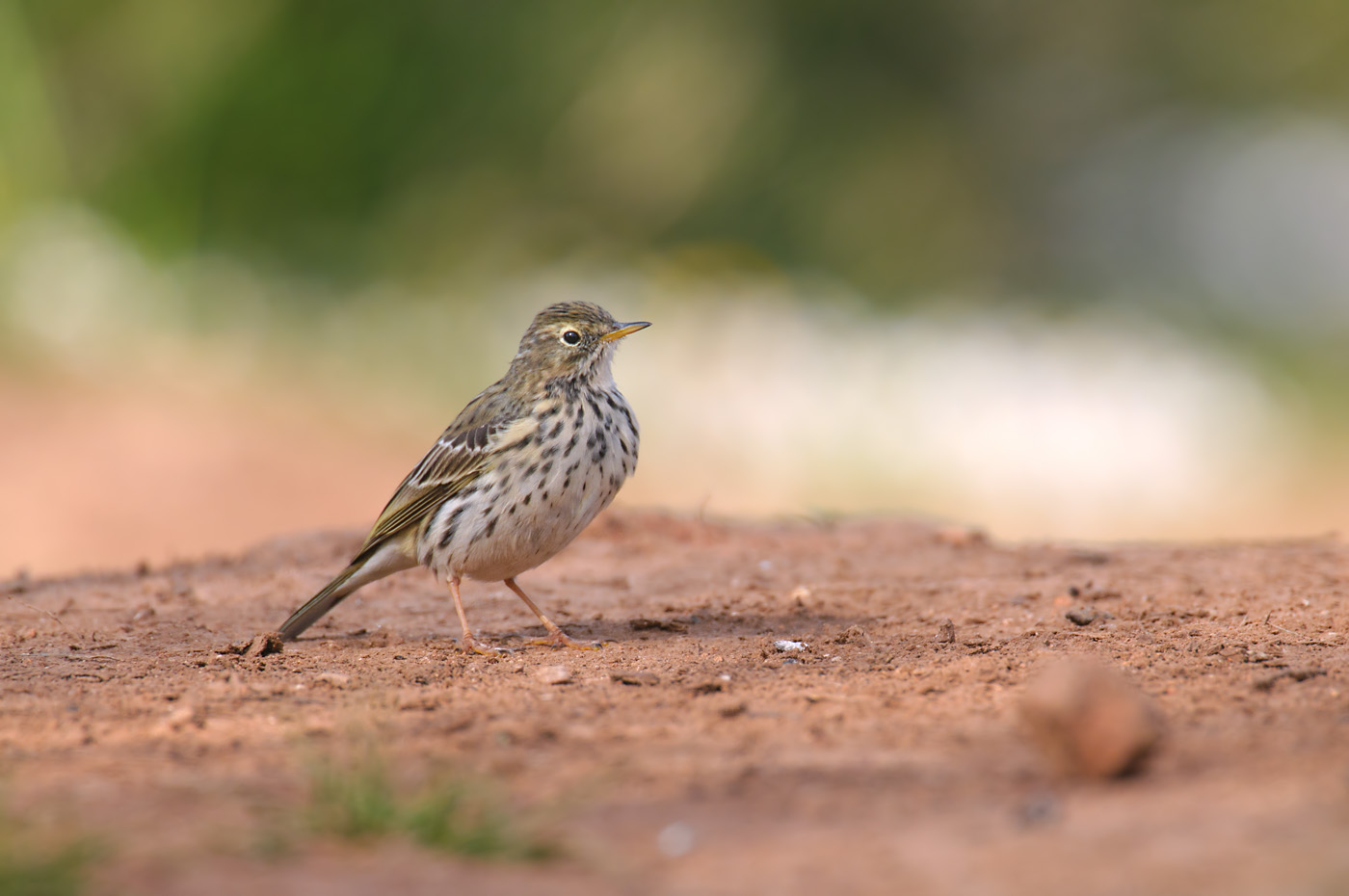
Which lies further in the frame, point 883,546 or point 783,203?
point 783,203

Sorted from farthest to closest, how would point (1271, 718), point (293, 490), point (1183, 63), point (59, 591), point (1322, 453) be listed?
point (1183, 63), point (1322, 453), point (293, 490), point (59, 591), point (1271, 718)

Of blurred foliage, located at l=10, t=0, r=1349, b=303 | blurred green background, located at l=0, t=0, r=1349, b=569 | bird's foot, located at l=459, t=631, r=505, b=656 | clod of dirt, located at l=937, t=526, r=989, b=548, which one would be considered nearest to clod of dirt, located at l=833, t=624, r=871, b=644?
bird's foot, located at l=459, t=631, r=505, b=656

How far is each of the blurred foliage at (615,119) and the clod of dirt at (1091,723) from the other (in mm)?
12973

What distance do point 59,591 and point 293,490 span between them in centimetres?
→ 561

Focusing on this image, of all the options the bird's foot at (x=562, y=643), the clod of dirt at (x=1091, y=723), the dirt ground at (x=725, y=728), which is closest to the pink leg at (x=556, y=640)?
the bird's foot at (x=562, y=643)

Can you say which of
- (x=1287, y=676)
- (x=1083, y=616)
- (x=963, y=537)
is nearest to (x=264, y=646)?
(x=1083, y=616)

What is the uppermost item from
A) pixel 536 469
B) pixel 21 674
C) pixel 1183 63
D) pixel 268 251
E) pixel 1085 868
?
pixel 1183 63

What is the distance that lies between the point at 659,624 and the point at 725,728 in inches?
81.2

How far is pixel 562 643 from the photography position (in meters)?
5.85

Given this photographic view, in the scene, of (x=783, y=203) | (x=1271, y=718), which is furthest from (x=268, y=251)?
(x=1271, y=718)

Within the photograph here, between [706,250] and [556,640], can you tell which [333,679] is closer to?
[556,640]

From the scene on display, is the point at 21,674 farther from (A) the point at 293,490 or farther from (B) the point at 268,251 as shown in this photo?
(B) the point at 268,251

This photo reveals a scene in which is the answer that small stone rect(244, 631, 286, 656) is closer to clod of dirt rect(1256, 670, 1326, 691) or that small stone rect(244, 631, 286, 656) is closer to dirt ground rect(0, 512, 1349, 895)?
dirt ground rect(0, 512, 1349, 895)

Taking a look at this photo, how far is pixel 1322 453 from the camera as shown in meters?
14.2
